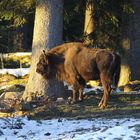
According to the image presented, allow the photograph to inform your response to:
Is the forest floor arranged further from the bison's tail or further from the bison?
the bison's tail

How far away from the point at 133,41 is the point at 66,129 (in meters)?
9.99

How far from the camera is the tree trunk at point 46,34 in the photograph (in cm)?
1758

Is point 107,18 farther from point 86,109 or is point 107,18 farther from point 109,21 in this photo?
point 86,109

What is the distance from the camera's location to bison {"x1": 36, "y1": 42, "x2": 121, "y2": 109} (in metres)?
15.9

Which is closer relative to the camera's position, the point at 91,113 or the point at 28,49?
the point at 91,113

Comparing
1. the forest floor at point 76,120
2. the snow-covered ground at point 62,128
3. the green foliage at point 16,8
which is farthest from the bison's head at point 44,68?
the snow-covered ground at point 62,128

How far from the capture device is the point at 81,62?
16.5 m

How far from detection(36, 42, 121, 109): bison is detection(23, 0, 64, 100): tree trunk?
0.46m

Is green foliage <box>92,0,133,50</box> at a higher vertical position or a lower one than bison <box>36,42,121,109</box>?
higher

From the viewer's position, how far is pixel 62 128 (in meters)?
13.0

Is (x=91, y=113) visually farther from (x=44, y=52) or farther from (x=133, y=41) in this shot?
(x=133, y=41)

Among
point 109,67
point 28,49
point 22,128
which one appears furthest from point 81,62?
point 28,49

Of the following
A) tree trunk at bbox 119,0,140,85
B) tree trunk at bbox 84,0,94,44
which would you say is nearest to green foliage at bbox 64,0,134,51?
Result: tree trunk at bbox 84,0,94,44

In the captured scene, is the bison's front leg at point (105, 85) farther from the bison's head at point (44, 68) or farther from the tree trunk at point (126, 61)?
the tree trunk at point (126, 61)
